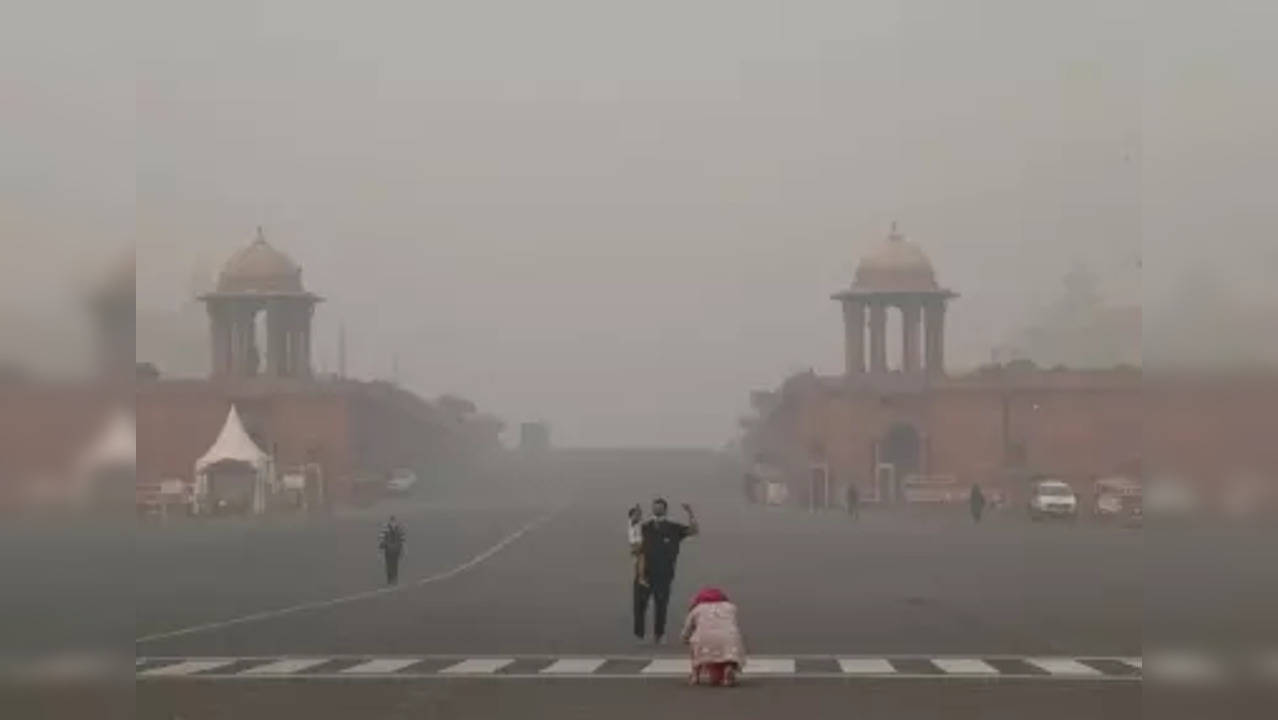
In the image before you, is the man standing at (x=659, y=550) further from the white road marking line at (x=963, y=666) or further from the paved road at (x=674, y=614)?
the white road marking line at (x=963, y=666)

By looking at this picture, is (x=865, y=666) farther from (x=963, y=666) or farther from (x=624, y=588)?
(x=624, y=588)

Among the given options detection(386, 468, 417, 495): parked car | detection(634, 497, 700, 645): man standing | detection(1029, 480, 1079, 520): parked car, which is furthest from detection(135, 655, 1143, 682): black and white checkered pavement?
detection(386, 468, 417, 495): parked car

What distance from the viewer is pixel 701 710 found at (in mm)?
15797

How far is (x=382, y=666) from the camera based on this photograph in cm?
2033

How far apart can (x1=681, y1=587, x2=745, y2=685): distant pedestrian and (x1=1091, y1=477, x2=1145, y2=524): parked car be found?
46408mm

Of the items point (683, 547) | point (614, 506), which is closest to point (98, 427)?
point (683, 547)

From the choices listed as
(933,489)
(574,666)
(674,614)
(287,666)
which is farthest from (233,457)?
(574,666)

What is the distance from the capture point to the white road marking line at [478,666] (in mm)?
19672

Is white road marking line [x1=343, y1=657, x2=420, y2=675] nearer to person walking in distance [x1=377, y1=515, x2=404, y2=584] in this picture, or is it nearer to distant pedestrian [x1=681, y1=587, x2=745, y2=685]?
distant pedestrian [x1=681, y1=587, x2=745, y2=685]

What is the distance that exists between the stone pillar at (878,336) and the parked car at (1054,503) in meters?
44.5

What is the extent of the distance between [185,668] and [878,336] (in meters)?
104

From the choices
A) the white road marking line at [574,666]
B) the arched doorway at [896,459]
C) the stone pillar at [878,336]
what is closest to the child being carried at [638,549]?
the white road marking line at [574,666]

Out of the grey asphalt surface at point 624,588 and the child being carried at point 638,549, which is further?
the grey asphalt surface at point 624,588

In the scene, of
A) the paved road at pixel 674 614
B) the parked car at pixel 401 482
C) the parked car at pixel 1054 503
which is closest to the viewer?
the paved road at pixel 674 614
